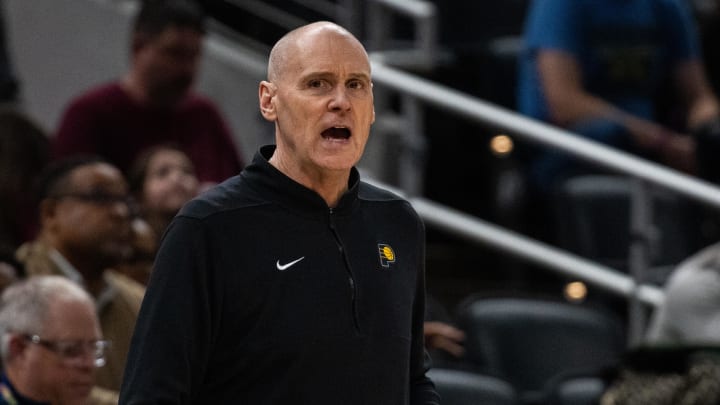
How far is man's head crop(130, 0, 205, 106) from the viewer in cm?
539

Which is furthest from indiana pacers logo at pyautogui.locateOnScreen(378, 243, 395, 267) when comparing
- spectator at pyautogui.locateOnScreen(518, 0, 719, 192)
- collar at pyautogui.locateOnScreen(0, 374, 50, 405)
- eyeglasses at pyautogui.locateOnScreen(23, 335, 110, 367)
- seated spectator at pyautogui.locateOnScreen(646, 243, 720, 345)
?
spectator at pyautogui.locateOnScreen(518, 0, 719, 192)

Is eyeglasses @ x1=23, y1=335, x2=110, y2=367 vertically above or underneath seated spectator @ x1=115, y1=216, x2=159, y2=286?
above

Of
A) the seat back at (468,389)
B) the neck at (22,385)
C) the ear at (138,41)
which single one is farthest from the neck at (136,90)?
the neck at (22,385)

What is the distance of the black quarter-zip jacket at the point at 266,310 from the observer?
7.12 ft

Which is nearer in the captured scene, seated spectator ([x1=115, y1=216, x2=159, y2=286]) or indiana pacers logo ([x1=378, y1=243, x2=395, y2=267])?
indiana pacers logo ([x1=378, y1=243, x2=395, y2=267])

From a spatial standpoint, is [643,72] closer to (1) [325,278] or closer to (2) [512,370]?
(2) [512,370]

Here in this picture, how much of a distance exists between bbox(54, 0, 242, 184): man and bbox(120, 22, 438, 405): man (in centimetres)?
309

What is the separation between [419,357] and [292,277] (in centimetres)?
36

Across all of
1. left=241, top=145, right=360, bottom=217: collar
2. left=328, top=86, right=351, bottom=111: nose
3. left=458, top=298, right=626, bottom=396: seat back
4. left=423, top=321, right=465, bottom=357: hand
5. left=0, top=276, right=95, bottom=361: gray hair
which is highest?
left=328, top=86, right=351, bottom=111: nose

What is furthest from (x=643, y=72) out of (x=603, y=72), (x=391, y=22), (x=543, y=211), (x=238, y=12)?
(x=238, y=12)

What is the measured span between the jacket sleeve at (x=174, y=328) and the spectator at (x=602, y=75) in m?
3.34

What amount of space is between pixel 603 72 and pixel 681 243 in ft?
2.58

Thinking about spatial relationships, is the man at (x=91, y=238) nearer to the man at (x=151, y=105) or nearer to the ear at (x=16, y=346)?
the ear at (x=16, y=346)

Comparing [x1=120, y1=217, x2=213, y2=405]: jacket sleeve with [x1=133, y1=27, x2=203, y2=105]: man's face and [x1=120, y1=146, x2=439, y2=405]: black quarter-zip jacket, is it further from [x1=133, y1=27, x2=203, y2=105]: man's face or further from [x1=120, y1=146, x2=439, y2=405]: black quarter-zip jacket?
[x1=133, y1=27, x2=203, y2=105]: man's face
